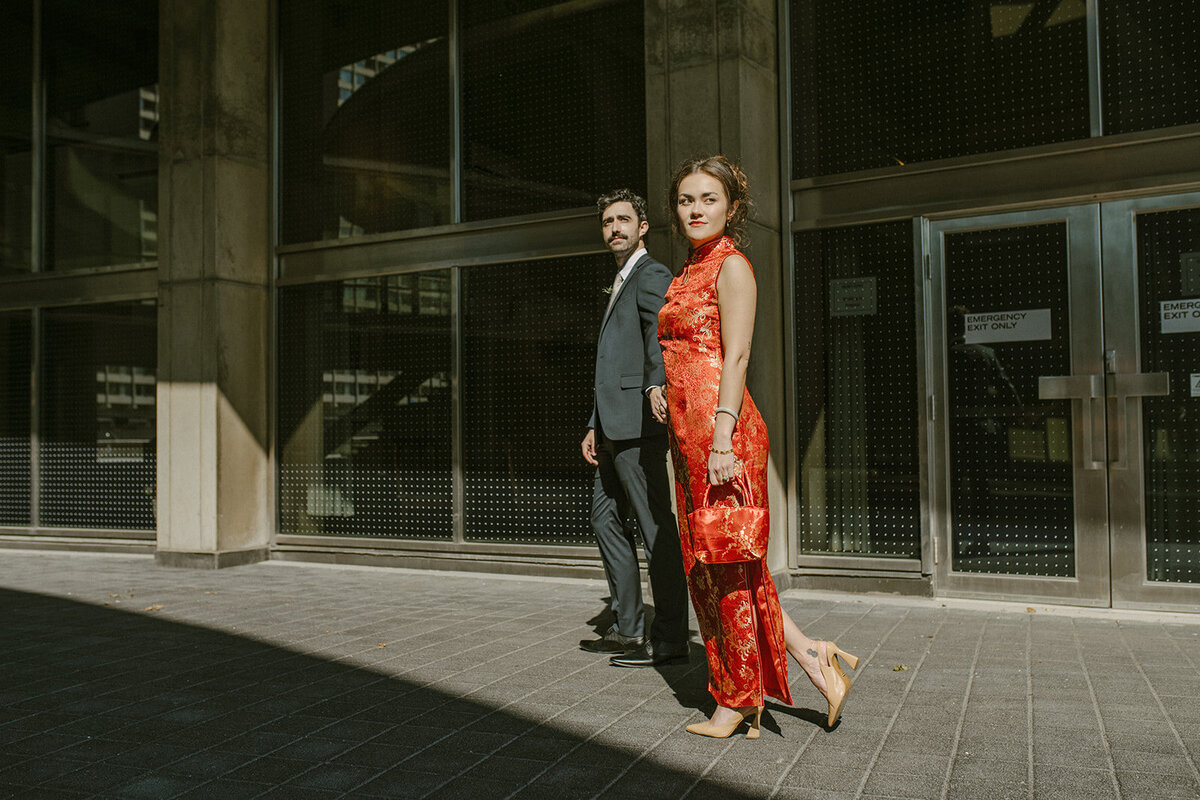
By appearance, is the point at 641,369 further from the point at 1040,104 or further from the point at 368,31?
the point at 368,31

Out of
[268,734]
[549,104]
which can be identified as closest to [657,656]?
[268,734]

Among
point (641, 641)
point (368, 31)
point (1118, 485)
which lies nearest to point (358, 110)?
point (368, 31)

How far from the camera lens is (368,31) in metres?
8.57

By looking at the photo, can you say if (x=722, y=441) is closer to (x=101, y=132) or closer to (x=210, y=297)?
(x=210, y=297)

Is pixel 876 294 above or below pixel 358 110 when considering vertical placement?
below

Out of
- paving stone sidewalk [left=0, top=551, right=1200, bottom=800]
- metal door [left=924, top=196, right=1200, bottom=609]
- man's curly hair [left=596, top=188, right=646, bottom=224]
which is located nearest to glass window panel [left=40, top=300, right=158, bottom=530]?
paving stone sidewalk [left=0, top=551, right=1200, bottom=800]

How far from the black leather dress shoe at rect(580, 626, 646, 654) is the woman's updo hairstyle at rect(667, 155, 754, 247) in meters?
2.02

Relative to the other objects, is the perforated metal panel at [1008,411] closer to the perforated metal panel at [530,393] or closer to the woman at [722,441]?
the perforated metal panel at [530,393]

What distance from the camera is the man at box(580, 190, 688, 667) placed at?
14.9 feet

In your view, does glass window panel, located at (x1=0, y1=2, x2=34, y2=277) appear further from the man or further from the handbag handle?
the handbag handle

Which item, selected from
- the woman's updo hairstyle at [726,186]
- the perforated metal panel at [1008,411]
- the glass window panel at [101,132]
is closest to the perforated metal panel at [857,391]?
the perforated metal panel at [1008,411]

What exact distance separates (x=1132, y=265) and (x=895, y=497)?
6.41 feet

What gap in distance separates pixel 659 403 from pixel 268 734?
1.90 metres

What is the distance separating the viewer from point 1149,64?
232 inches
